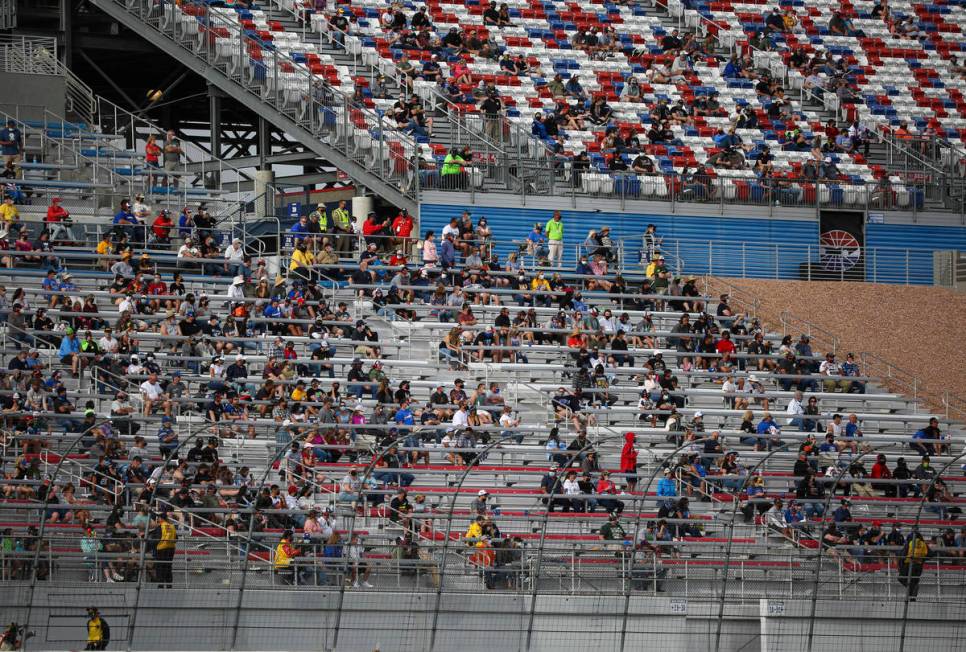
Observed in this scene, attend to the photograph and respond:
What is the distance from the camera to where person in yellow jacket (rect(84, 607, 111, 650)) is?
19.2m

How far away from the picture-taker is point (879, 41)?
4491 cm

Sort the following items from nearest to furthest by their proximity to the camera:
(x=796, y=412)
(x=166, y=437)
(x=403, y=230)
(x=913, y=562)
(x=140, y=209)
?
(x=913, y=562) → (x=166, y=437) → (x=796, y=412) → (x=140, y=209) → (x=403, y=230)

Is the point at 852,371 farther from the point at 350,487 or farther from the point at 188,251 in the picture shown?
the point at 350,487

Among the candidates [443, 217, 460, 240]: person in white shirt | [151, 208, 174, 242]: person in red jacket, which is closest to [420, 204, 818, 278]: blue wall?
[443, 217, 460, 240]: person in white shirt

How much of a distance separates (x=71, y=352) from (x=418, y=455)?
6041mm

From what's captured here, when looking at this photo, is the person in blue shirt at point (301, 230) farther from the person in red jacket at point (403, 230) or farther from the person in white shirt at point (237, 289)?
the person in white shirt at point (237, 289)

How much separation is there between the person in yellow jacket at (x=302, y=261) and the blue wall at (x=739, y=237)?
428 centimetres

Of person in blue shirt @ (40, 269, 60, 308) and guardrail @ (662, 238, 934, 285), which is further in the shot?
guardrail @ (662, 238, 934, 285)

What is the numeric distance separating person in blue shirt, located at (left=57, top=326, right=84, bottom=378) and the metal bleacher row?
167 millimetres

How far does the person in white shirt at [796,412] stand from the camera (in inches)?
1187

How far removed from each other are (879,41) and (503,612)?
28.4m

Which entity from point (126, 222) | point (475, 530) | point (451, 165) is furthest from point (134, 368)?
point (451, 165)

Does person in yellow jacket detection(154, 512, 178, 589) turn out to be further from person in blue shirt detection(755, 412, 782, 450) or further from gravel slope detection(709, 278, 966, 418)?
gravel slope detection(709, 278, 966, 418)

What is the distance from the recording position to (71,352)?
2747 cm
